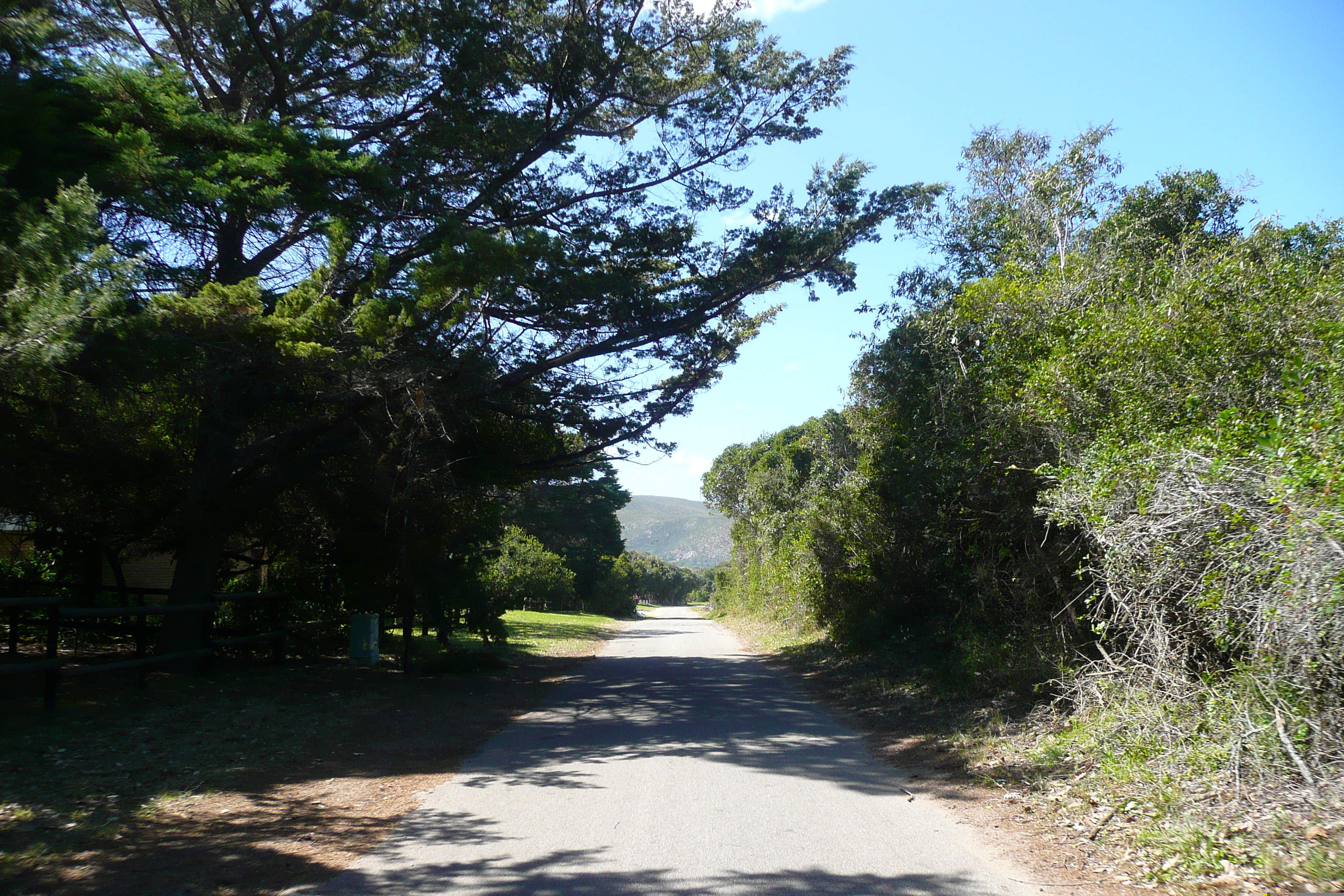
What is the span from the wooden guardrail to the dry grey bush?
34.1 ft

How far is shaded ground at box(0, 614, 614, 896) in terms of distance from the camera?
5070 millimetres

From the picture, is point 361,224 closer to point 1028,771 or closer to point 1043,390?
point 1043,390

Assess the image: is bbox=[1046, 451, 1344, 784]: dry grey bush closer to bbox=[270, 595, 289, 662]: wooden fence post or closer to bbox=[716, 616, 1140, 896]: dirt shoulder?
bbox=[716, 616, 1140, 896]: dirt shoulder

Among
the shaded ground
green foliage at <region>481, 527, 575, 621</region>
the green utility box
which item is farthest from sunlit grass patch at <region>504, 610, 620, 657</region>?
the shaded ground

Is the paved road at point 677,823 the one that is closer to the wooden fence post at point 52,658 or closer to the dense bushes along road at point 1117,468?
the dense bushes along road at point 1117,468

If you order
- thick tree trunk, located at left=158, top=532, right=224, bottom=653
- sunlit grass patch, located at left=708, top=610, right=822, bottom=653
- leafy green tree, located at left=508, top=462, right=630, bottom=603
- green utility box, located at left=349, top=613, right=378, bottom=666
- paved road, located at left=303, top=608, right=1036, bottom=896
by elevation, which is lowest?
sunlit grass patch, located at left=708, top=610, right=822, bottom=653

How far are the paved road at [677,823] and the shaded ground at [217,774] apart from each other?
521 millimetres

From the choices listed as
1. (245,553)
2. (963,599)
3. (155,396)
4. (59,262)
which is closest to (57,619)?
(155,396)

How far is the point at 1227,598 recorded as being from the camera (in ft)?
18.5

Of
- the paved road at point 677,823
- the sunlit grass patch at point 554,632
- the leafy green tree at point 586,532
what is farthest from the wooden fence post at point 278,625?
the leafy green tree at point 586,532

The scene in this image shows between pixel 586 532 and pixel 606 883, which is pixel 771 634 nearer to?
pixel 606 883

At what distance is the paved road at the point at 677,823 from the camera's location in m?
4.80

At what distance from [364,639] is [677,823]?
440 inches

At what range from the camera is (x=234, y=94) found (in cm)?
1288
